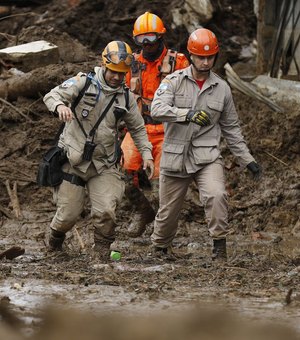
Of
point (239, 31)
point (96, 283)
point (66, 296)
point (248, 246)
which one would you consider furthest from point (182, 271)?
point (239, 31)

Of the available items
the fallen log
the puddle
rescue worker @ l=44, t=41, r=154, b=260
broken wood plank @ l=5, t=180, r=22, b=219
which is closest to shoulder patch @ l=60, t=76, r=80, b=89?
rescue worker @ l=44, t=41, r=154, b=260

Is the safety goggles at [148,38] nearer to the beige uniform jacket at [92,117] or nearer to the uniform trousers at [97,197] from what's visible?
the beige uniform jacket at [92,117]

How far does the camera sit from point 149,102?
11.9 meters

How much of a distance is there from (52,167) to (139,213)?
255 centimetres

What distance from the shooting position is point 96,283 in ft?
29.4

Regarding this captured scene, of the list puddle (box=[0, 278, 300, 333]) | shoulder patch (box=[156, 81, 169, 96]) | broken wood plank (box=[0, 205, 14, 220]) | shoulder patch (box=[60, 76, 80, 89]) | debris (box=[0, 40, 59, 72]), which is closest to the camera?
puddle (box=[0, 278, 300, 333])

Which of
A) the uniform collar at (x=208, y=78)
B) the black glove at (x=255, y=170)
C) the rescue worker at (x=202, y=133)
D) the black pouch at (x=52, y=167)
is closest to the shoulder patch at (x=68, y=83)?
the black pouch at (x=52, y=167)

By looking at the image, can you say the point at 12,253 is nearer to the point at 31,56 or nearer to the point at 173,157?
the point at 173,157

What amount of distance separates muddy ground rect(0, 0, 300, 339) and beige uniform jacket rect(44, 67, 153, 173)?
1.03 meters

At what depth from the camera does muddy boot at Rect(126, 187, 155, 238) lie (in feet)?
41.6

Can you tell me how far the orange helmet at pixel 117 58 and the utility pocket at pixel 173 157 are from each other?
0.89 meters

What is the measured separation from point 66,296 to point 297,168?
6.72m

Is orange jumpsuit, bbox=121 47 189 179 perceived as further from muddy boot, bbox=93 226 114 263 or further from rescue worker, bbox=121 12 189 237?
muddy boot, bbox=93 226 114 263

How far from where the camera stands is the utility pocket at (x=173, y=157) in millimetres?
10609
